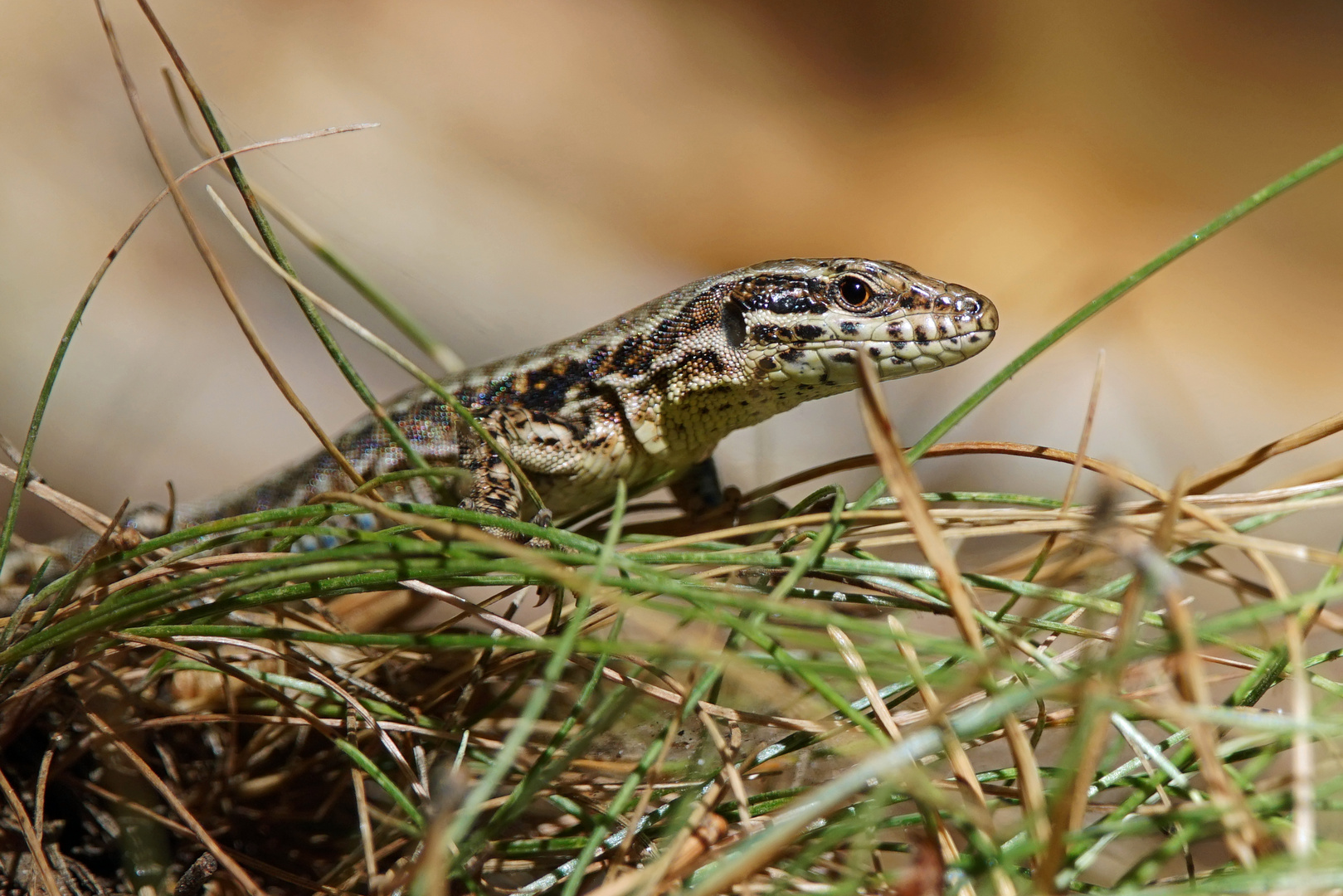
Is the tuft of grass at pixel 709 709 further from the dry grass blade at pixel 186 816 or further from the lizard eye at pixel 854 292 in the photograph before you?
the lizard eye at pixel 854 292

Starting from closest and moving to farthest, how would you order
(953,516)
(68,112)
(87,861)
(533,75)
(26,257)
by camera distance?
(953,516), (87,861), (26,257), (68,112), (533,75)

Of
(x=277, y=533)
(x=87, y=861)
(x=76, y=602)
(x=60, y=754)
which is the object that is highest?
(x=277, y=533)

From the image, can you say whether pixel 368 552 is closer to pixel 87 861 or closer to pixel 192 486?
pixel 87 861

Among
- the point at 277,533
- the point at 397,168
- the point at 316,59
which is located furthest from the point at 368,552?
the point at 316,59

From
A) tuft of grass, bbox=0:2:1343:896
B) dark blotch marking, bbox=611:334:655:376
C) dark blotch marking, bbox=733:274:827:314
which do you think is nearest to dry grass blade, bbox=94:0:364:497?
tuft of grass, bbox=0:2:1343:896

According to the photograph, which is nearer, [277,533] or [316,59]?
[277,533]

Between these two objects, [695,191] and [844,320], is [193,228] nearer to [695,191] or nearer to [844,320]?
[844,320]

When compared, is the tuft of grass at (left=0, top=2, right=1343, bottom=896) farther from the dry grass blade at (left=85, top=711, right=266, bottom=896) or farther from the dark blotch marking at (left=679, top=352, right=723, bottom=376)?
the dark blotch marking at (left=679, top=352, right=723, bottom=376)

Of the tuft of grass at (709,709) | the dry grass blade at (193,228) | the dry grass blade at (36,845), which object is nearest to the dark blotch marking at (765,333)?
the tuft of grass at (709,709)

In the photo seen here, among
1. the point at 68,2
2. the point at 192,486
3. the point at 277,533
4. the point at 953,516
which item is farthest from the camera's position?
the point at 68,2
